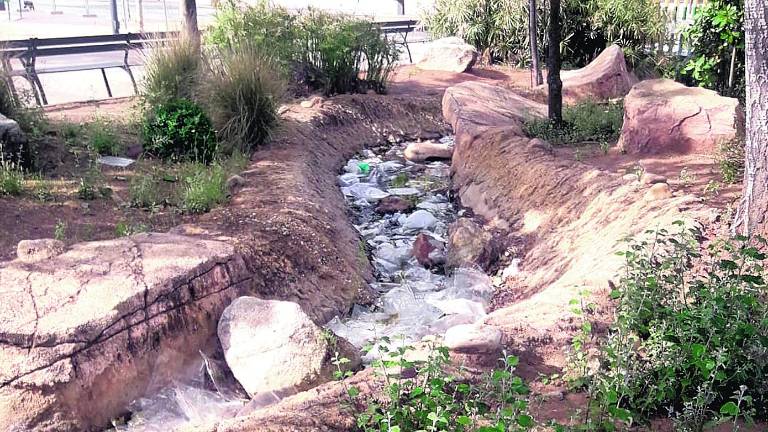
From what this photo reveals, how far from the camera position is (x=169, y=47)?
29.6ft

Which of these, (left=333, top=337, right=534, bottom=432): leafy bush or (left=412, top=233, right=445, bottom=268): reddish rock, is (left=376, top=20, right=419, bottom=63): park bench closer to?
Result: (left=412, top=233, right=445, bottom=268): reddish rock

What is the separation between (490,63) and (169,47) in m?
8.79

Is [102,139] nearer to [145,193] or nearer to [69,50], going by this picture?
[145,193]

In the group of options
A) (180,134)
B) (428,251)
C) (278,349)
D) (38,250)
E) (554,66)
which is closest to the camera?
(278,349)

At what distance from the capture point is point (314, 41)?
11.7 m

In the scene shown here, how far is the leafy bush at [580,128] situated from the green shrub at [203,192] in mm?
3655

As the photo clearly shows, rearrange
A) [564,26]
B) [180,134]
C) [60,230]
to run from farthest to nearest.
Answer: [564,26] → [180,134] → [60,230]

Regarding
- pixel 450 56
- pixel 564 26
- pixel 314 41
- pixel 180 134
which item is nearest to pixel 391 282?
pixel 180 134

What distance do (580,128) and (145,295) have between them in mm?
5640

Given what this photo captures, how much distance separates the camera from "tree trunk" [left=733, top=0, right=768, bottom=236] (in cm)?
460

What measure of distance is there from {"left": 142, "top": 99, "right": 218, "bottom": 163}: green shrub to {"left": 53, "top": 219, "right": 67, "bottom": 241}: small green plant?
204 cm

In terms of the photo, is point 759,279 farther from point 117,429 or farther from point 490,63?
point 490,63

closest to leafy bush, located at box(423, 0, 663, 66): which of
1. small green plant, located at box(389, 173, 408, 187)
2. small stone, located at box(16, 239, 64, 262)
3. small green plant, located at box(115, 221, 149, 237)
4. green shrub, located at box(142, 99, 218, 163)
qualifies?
small green plant, located at box(389, 173, 408, 187)

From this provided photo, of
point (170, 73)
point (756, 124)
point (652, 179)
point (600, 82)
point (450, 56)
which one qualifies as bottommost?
point (652, 179)
